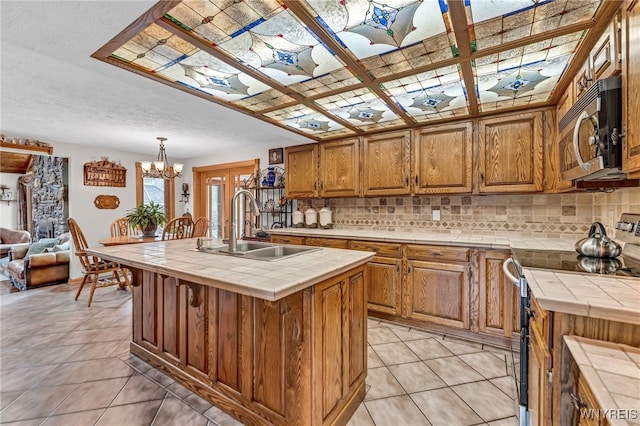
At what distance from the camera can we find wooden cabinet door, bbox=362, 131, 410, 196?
10.3 ft

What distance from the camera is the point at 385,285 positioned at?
2.89 meters

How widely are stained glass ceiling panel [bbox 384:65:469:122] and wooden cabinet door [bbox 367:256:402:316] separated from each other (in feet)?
4.86

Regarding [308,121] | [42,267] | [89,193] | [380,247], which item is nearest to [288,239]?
[380,247]

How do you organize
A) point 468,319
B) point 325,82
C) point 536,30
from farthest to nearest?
point 468,319 → point 325,82 → point 536,30

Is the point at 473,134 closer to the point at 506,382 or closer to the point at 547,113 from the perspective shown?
the point at 547,113

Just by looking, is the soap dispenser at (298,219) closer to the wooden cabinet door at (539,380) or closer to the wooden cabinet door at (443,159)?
the wooden cabinet door at (443,159)

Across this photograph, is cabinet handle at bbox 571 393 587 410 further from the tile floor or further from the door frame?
the door frame

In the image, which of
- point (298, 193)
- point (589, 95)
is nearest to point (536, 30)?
point (589, 95)

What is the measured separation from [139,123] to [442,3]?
3463 mm

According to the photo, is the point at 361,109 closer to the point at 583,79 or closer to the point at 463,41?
the point at 463,41

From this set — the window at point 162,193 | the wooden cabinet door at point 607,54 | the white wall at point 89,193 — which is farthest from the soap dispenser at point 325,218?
the white wall at point 89,193

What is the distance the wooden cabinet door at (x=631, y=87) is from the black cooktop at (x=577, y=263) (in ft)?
1.47

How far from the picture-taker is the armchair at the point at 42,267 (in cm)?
411

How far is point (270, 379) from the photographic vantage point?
1.43 meters
